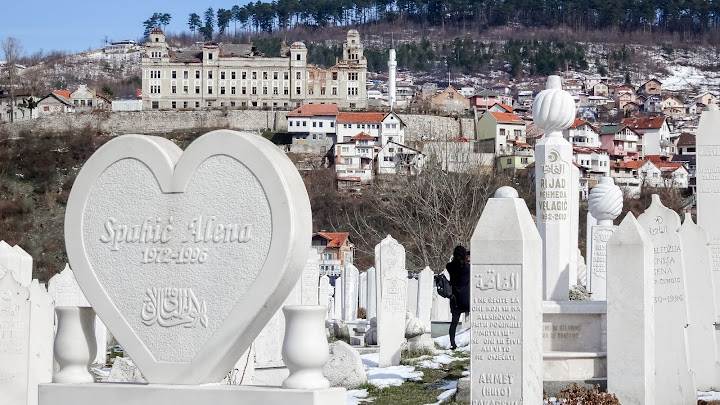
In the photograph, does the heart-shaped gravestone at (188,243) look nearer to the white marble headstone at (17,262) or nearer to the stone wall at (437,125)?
the white marble headstone at (17,262)

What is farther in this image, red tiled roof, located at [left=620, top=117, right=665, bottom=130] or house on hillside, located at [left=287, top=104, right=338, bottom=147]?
red tiled roof, located at [left=620, top=117, right=665, bottom=130]

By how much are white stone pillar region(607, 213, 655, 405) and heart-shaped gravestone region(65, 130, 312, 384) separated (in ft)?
20.7

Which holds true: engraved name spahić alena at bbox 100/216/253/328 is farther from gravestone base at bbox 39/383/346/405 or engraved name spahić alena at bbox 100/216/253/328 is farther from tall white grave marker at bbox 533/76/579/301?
tall white grave marker at bbox 533/76/579/301

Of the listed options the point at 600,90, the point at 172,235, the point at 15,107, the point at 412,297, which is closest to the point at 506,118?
the point at 15,107

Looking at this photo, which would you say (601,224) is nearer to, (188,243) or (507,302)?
(507,302)

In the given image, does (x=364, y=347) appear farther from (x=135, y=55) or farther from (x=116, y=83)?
(x=135, y=55)

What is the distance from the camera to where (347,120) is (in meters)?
109

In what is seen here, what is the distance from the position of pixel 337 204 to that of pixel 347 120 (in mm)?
30292

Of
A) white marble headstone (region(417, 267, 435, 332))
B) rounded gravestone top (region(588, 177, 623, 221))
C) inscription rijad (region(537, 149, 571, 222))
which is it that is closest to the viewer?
inscription rijad (region(537, 149, 571, 222))

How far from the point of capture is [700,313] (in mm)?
14117

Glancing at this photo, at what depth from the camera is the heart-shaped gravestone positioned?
236 inches

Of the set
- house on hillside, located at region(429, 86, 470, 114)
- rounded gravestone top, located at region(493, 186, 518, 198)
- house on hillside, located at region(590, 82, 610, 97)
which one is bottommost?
rounded gravestone top, located at region(493, 186, 518, 198)

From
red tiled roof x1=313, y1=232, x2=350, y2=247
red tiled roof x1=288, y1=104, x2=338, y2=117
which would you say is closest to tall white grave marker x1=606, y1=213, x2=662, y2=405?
red tiled roof x1=313, y1=232, x2=350, y2=247

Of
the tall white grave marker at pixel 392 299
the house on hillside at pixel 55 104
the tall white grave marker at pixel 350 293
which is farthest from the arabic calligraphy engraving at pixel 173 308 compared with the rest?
the house on hillside at pixel 55 104
